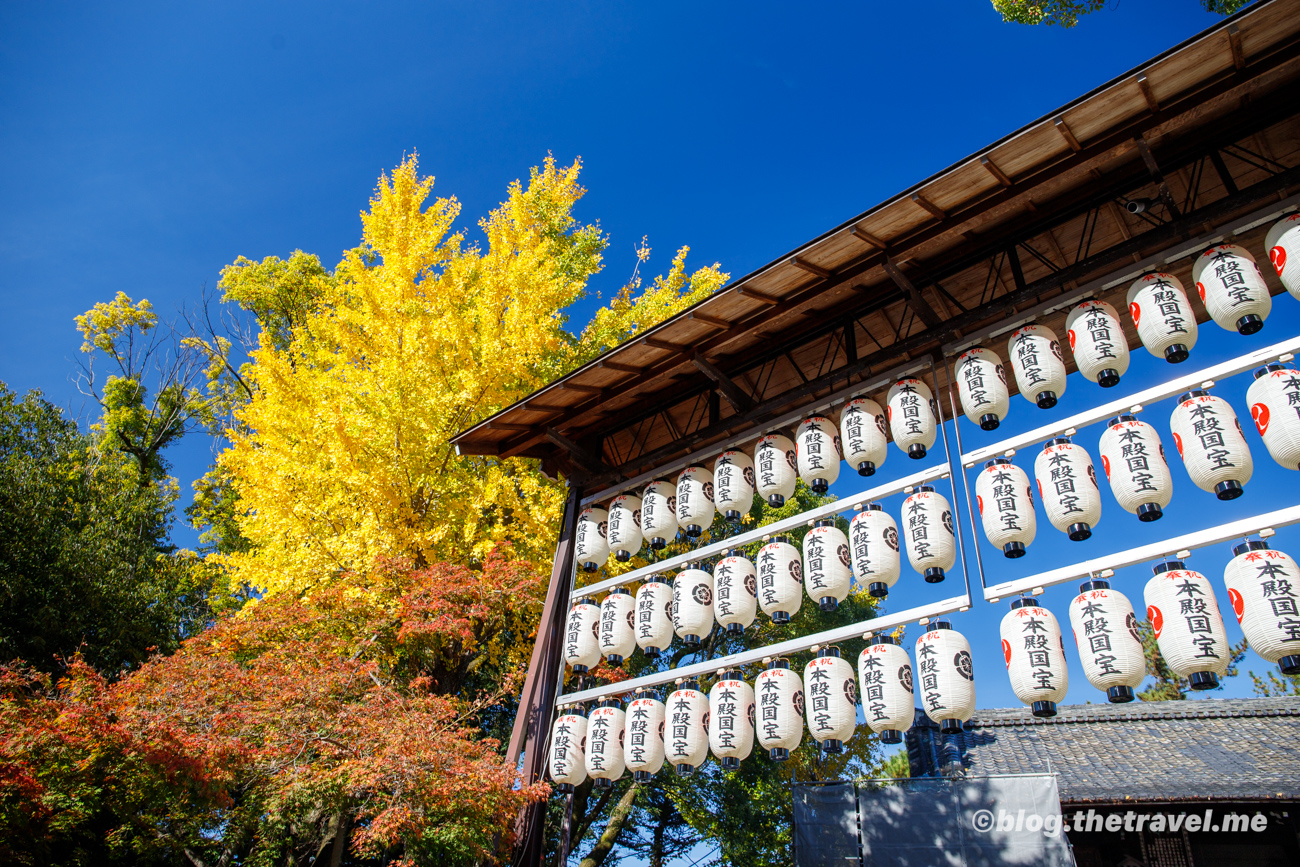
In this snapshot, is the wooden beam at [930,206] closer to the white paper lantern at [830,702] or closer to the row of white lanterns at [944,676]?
the row of white lanterns at [944,676]

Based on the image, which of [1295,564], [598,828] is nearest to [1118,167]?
[1295,564]

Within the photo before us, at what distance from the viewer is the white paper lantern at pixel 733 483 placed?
25.9 ft

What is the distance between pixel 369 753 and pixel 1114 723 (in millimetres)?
14468

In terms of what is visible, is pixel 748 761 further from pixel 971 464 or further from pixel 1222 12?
pixel 1222 12

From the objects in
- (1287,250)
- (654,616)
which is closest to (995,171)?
(1287,250)

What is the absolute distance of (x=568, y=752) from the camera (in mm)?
7715

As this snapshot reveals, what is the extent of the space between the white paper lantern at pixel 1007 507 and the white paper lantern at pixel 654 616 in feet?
11.2

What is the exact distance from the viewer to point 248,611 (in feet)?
30.0

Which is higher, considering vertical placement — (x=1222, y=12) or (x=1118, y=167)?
(x=1222, y=12)

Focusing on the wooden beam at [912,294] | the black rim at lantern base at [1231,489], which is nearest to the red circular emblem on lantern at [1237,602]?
the black rim at lantern base at [1231,489]

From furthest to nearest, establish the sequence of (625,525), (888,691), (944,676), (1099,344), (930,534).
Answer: (625,525), (930,534), (888,691), (1099,344), (944,676)

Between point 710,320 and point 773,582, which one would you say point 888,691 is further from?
point 710,320

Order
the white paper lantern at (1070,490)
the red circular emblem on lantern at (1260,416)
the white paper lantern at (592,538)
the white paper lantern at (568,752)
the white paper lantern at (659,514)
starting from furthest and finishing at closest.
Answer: the white paper lantern at (592,538) < the white paper lantern at (659,514) < the white paper lantern at (568,752) < the white paper lantern at (1070,490) < the red circular emblem on lantern at (1260,416)

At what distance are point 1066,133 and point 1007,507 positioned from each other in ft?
9.88
